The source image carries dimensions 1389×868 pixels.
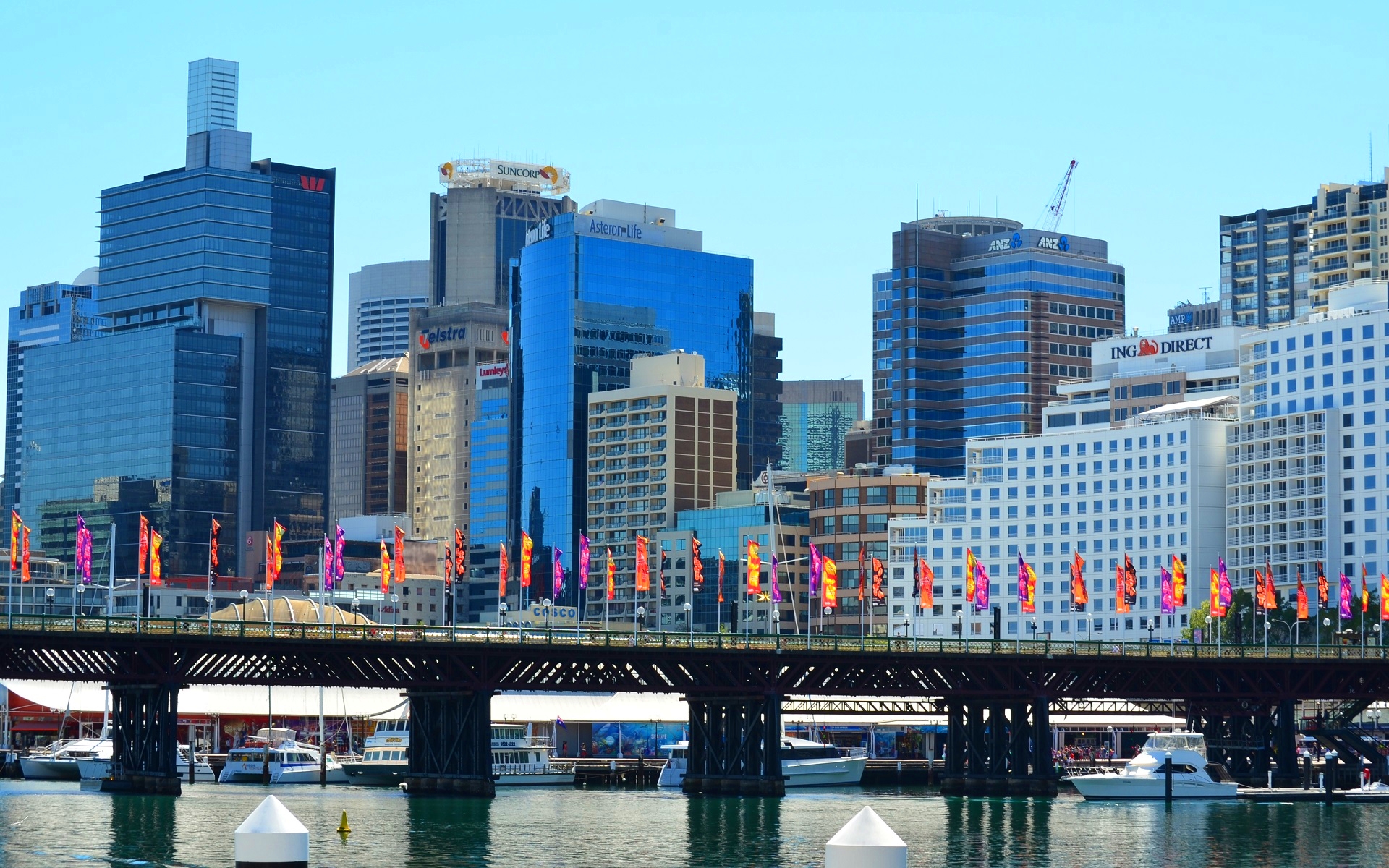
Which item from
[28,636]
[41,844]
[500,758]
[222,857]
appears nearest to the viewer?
[222,857]

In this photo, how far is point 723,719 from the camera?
537ft

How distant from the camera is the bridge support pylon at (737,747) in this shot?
523ft

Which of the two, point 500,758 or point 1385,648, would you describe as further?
point 500,758

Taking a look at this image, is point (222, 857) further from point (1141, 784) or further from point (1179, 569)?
point (1179, 569)

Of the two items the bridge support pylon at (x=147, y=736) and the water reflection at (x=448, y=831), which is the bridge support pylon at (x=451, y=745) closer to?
the water reflection at (x=448, y=831)

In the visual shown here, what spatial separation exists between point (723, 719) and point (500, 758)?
111ft

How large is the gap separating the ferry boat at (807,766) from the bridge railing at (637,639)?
1661 cm

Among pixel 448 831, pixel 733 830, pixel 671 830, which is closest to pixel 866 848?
pixel 448 831

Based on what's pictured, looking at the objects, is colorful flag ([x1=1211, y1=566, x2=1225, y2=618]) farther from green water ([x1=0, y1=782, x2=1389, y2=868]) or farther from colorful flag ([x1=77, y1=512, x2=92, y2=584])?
colorful flag ([x1=77, y1=512, x2=92, y2=584])

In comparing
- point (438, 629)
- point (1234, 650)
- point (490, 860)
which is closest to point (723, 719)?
point (438, 629)

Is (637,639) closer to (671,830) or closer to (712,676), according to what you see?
(712,676)

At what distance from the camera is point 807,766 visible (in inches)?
7407

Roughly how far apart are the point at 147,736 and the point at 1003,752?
63970 mm

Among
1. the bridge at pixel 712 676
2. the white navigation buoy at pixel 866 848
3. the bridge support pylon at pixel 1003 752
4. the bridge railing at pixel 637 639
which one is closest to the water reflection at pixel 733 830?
the bridge at pixel 712 676
